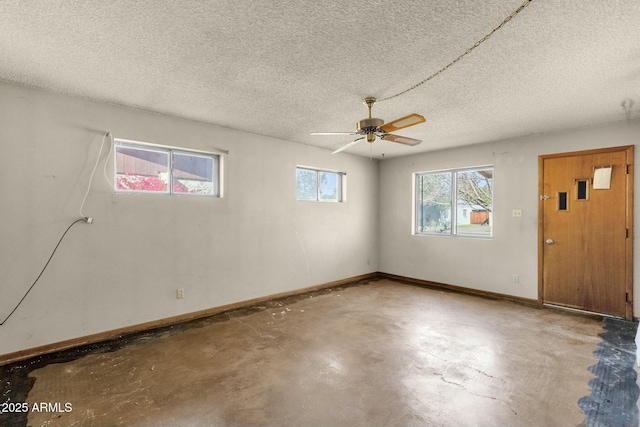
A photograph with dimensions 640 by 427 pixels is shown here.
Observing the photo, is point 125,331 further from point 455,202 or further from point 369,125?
point 455,202

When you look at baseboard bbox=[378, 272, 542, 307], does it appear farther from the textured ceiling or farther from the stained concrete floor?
the textured ceiling

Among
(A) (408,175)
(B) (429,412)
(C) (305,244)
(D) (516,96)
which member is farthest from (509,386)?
(A) (408,175)

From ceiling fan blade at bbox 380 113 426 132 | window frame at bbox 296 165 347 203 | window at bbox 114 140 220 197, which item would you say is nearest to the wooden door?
ceiling fan blade at bbox 380 113 426 132

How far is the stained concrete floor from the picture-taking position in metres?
1.99

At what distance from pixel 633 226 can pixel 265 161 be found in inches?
188

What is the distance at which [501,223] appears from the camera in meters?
4.79

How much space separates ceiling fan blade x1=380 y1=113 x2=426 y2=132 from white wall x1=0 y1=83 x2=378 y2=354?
7.54 feet

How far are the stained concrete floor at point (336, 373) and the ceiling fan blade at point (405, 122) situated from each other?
2072 mm

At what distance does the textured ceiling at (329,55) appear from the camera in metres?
1.81

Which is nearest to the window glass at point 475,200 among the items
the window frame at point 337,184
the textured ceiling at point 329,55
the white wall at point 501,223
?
the white wall at point 501,223

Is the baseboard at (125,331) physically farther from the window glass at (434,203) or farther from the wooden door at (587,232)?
the wooden door at (587,232)

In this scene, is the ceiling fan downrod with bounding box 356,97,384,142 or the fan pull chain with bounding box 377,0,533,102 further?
the ceiling fan downrod with bounding box 356,97,384,142

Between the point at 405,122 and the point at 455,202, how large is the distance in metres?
3.29

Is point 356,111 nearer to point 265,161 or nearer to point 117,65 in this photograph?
point 265,161
